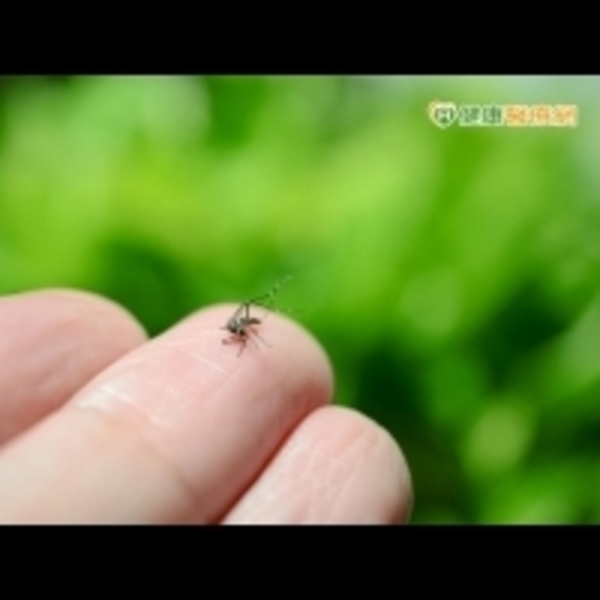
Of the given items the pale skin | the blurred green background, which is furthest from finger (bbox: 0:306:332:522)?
the blurred green background

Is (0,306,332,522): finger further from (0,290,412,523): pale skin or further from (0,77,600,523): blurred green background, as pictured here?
(0,77,600,523): blurred green background

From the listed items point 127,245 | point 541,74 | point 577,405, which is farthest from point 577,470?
point 127,245

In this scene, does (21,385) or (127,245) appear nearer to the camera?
(21,385)

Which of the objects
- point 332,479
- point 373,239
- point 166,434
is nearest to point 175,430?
point 166,434

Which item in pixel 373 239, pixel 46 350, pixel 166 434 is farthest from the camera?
pixel 373 239

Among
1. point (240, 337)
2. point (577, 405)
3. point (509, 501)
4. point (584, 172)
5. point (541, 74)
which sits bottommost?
point (509, 501)

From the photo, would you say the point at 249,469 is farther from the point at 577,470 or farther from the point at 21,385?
the point at 577,470

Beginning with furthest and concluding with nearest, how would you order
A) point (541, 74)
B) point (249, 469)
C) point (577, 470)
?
point (577, 470) < point (541, 74) < point (249, 469)

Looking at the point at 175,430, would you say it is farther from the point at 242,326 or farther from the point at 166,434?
the point at 242,326
